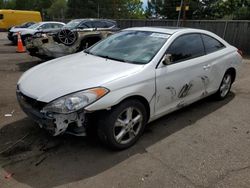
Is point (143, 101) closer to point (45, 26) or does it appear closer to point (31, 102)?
point (31, 102)

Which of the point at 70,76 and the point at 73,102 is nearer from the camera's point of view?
the point at 73,102

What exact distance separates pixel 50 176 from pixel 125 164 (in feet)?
2.89

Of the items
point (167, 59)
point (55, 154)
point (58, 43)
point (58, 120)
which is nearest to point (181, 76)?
point (167, 59)

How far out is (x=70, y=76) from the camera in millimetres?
3623

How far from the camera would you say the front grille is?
335cm

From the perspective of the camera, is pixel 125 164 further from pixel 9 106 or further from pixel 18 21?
pixel 18 21

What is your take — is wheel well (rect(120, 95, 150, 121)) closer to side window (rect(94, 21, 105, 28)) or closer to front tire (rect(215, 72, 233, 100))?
front tire (rect(215, 72, 233, 100))

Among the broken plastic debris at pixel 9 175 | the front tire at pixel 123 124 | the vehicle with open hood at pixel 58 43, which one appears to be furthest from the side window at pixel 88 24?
the broken plastic debris at pixel 9 175

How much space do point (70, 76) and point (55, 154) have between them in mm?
1010

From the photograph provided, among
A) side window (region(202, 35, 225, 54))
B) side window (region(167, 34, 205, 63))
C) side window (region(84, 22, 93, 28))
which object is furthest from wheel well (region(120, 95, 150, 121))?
side window (region(84, 22, 93, 28))

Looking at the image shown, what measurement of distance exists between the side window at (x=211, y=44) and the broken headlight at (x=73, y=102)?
2.71 metres

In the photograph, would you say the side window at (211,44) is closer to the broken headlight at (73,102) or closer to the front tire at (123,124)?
the front tire at (123,124)

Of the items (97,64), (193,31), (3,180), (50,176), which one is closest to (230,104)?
(193,31)

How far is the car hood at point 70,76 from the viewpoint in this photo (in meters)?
3.34
